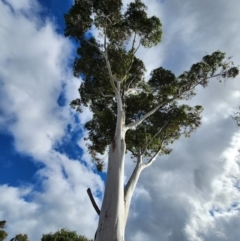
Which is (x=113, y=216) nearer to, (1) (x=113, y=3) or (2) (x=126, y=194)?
(2) (x=126, y=194)

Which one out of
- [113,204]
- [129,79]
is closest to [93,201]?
[113,204]

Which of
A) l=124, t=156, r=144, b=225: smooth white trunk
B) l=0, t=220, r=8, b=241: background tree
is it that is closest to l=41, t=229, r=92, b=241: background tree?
l=0, t=220, r=8, b=241: background tree

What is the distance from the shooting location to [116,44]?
1380cm

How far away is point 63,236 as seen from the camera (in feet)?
90.4

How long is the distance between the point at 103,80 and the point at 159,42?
379 cm

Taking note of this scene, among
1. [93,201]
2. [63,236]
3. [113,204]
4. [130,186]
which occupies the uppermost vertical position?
[63,236]

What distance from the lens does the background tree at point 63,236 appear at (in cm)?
2706

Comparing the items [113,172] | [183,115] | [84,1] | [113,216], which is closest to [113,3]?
[84,1]

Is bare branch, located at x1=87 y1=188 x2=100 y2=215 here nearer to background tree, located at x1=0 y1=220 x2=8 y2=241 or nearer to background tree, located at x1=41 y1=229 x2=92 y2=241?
background tree, located at x1=41 y1=229 x2=92 y2=241

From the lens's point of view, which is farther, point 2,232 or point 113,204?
point 2,232

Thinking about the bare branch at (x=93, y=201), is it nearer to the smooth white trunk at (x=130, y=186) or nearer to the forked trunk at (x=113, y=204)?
the forked trunk at (x=113, y=204)

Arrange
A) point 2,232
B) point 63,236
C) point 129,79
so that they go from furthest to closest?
point 2,232
point 63,236
point 129,79

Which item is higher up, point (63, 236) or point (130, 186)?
point (63, 236)

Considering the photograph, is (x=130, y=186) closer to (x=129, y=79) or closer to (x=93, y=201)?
(x=93, y=201)
